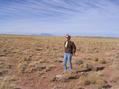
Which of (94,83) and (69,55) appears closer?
(94,83)

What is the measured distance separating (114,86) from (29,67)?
20.4 feet

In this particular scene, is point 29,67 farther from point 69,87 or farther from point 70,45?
point 69,87

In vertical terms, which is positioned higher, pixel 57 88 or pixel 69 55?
pixel 69 55

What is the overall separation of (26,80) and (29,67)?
121 inches

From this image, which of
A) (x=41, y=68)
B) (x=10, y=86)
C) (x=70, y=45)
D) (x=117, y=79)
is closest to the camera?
(x=10, y=86)

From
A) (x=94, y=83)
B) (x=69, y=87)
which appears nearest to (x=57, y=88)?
(x=69, y=87)

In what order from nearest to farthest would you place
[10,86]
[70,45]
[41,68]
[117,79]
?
[10,86]
[117,79]
[70,45]
[41,68]

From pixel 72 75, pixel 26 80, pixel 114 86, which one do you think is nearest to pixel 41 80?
pixel 26 80

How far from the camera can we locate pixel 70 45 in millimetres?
11977

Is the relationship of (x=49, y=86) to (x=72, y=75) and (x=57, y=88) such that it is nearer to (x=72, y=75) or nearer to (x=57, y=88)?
(x=57, y=88)

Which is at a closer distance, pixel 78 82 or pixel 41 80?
pixel 78 82

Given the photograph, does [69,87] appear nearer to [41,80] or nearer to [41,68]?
[41,80]

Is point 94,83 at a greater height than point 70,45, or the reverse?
point 70,45

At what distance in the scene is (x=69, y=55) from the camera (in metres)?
12.1
